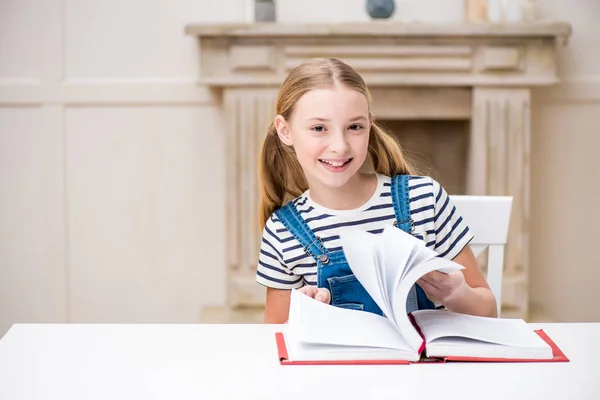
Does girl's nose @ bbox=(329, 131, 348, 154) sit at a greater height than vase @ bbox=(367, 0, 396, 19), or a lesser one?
lesser

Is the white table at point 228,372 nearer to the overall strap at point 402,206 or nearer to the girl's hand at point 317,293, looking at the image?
the girl's hand at point 317,293

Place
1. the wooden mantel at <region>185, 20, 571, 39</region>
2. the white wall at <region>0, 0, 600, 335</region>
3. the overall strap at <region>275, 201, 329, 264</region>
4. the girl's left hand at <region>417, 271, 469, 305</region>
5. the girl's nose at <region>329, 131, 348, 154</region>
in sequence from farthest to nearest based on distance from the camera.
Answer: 1. the white wall at <region>0, 0, 600, 335</region>
2. the wooden mantel at <region>185, 20, 571, 39</region>
3. the overall strap at <region>275, 201, 329, 264</region>
4. the girl's nose at <region>329, 131, 348, 154</region>
5. the girl's left hand at <region>417, 271, 469, 305</region>

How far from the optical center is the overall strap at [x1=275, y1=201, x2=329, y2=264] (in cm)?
141

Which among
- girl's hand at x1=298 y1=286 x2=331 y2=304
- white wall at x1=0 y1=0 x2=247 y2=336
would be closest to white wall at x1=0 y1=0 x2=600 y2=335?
white wall at x1=0 y1=0 x2=247 y2=336

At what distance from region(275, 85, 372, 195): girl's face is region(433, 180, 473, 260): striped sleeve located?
0.20 metres

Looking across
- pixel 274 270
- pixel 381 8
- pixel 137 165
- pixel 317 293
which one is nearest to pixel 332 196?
pixel 274 270

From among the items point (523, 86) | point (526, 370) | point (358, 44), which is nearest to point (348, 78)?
point (526, 370)

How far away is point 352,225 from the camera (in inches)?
56.1

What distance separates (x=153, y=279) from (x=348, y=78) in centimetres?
201

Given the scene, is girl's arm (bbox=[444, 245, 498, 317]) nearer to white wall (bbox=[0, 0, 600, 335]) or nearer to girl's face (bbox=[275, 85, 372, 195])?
girl's face (bbox=[275, 85, 372, 195])

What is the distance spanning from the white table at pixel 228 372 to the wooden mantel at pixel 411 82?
1.81 metres

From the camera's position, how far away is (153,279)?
318cm

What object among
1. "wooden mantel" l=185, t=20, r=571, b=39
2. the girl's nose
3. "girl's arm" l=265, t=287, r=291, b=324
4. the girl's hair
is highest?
"wooden mantel" l=185, t=20, r=571, b=39

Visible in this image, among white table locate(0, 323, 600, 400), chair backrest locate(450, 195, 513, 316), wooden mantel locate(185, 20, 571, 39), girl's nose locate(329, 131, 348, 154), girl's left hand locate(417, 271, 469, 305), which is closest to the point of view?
white table locate(0, 323, 600, 400)
